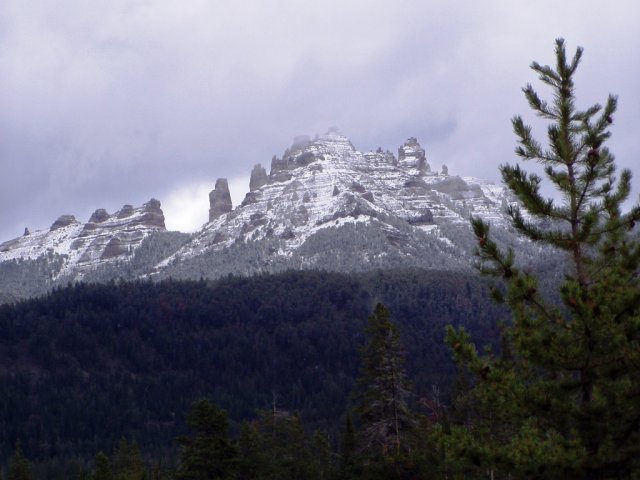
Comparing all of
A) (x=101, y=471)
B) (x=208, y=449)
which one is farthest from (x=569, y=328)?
(x=101, y=471)

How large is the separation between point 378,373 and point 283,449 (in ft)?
72.1

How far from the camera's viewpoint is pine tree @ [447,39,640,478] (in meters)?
19.6

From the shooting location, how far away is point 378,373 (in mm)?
39531

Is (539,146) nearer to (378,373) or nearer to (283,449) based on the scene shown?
(378,373)

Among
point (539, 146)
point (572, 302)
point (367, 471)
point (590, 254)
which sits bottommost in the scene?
point (367, 471)

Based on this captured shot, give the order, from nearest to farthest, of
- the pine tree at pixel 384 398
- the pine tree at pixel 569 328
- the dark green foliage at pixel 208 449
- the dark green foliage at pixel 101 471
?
the pine tree at pixel 569 328, the pine tree at pixel 384 398, the dark green foliage at pixel 208 449, the dark green foliage at pixel 101 471

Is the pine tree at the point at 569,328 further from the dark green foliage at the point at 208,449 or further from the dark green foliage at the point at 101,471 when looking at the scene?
the dark green foliage at the point at 101,471

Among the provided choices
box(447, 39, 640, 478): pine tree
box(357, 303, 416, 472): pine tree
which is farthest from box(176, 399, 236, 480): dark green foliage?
box(447, 39, 640, 478): pine tree

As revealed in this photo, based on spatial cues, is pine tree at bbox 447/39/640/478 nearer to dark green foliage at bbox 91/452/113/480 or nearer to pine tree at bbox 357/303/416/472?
pine tree at bbox 357/303/416/472

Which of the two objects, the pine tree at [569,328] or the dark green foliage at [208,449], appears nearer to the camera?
the pine tree at [569,328]

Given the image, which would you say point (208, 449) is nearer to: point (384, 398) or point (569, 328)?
point (384, 398)

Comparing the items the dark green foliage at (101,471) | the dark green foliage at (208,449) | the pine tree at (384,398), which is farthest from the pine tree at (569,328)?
the dark green foliage at (101,471)

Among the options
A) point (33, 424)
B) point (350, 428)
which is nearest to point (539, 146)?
point (350, 428)

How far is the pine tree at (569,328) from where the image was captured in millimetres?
19562
